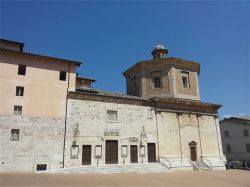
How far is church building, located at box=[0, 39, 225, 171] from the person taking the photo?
19.8m

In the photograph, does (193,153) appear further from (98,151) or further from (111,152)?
(98,151)

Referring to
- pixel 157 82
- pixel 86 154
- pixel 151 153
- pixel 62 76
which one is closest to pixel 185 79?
pixel 157 82

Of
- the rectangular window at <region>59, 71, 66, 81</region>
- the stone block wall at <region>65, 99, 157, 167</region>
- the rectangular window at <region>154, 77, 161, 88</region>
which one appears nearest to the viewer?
the stone block wall at <region>65, 99, 157, 167</region>

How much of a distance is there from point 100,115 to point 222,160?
625 inches

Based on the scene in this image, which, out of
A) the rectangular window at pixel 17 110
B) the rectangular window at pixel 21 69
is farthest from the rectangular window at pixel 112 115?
the rectangular window at pixel 21 69

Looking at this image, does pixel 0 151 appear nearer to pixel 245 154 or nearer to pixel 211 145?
pixel 211 145

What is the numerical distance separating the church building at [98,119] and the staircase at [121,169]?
0.76m

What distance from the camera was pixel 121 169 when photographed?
20766 mm

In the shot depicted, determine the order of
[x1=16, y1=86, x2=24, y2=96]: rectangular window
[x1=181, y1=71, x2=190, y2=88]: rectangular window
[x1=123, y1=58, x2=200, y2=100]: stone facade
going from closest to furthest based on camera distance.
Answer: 1. [x1=16, y1=86, x2=24, y2=96]: rectangular window
2. [x1=123, y1=58, x2=200, y2=100]: stone facade
3. [x1=181, y1=71, x2=190, y2=88]: rectangular window

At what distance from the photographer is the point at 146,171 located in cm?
2123

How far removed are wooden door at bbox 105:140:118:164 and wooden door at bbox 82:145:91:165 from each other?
1740mm

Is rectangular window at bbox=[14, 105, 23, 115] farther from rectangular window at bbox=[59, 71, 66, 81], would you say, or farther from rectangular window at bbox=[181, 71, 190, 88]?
rectangular window at bbox=[181, 71, 190, 88]

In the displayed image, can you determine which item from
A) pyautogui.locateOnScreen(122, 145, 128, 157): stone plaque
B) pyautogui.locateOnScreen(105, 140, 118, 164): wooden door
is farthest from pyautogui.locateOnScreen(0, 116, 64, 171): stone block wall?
pyautogui.locateOnScreen(122, 145, 128, 157): stone plaque

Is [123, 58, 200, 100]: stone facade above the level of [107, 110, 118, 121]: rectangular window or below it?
above
